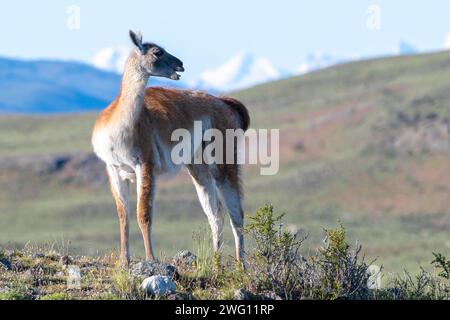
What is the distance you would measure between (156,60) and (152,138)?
111cm

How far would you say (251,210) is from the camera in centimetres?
7012

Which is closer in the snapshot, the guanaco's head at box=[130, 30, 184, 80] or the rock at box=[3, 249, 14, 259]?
the rock at box=[3, 249, 14, 259]

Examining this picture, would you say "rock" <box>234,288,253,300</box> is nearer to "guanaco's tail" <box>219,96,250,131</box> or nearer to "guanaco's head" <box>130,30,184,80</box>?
"guanaco's head" <box>130,30,184,80</box>

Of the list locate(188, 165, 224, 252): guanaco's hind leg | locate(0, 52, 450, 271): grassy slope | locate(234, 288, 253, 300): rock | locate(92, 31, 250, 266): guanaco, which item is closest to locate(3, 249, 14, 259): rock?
locate(92, 31, 250, 266): guanaco

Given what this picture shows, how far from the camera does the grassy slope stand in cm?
6638

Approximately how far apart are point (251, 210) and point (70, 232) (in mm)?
11566

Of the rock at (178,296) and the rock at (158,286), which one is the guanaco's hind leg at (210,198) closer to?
the rock at (158,286)

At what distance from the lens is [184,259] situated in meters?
13.6

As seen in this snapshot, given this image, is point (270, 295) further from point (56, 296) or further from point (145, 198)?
point (145, 198)

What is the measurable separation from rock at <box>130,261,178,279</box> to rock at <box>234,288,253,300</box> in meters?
0.98

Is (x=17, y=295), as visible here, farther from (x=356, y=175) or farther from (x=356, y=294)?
(x=356, y=175)

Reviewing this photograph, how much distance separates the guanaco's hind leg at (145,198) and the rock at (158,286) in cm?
193
